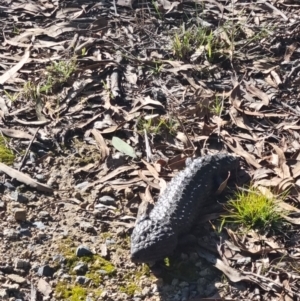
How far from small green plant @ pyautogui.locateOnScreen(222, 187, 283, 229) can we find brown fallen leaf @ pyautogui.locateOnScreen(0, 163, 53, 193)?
1.18 m

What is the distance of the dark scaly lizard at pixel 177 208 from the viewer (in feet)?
13.4

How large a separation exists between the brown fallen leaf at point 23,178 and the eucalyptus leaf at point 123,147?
22.1 inches

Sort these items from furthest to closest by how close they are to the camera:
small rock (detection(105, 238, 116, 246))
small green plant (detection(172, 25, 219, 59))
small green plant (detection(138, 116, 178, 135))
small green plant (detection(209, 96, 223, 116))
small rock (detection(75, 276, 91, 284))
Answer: small green plant (detection(172, 25, 219, 59)), small green plant (detection(209, 96, 223, 116)), small green plant (detection(138, 116, 178, 135)), small rock (detection(105, 238, 116, 246)), small rock (detection(75, 276, 91, 284))

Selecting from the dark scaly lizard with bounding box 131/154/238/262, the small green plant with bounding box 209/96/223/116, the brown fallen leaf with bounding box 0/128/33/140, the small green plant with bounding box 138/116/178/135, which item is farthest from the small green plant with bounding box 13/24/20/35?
the dark scaly lizard with bounding box 131/154/238/262

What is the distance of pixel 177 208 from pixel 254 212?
1.52ft

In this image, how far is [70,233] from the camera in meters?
4.44

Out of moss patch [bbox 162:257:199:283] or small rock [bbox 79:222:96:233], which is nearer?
moss patch [bbox 162:257:199:283]

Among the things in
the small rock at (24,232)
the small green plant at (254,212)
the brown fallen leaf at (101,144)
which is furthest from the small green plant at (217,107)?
the small rock at (24,232)

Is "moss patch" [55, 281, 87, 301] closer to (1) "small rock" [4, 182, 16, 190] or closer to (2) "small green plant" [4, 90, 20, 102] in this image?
(1) "small rock" [4, 182, 16, 190]

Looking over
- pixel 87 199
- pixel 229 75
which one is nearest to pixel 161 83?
pixel 229 75

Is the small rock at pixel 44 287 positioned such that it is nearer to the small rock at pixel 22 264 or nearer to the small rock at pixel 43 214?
the small rock at pixel 22 264

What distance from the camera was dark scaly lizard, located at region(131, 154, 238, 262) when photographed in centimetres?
409

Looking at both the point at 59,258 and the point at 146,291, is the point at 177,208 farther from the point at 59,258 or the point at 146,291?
the point at 59,258

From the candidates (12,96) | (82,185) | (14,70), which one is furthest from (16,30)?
(82,185)
